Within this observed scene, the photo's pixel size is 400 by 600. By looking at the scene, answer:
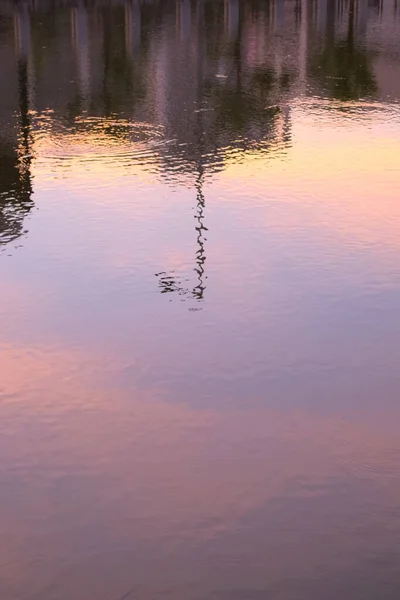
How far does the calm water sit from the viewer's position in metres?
6.24

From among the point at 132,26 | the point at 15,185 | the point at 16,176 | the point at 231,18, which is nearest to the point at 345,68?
the point at 132,26

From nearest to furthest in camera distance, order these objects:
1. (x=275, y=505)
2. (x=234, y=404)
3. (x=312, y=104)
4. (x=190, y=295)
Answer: (x=275, y=505), (x=234, y=404), (x=190, y=295), (x=312, y=104)

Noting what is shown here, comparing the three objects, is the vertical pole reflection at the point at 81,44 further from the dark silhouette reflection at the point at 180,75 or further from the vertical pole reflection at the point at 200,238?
the vertical pole reflection at the point at 200,238

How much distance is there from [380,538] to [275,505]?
71 cm

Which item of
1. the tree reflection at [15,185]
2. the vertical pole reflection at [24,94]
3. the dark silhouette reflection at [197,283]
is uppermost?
the vertical pole reflection at [24,94]

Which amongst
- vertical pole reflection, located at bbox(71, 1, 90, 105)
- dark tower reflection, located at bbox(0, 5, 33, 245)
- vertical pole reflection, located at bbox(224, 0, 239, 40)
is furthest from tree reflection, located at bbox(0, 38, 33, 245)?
vertical pole reflection, located at bbox(224, 0, 239, 40)

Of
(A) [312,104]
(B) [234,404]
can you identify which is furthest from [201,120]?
(B) [234,404]

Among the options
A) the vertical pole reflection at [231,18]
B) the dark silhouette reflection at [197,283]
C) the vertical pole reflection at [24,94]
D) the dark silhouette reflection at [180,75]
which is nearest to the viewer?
the dark silhouette reflection at [197,283]

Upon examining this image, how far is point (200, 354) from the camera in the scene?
927 cm

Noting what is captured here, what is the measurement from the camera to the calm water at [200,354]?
20.5 ft

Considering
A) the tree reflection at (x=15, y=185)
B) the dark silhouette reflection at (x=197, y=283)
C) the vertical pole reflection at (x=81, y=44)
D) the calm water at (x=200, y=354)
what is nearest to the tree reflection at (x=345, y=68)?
the calm water at (x=200, y=354)

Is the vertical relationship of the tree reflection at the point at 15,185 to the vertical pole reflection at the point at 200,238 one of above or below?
above

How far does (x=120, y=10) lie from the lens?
4797cm

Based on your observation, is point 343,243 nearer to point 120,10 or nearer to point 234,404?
point 234,404
